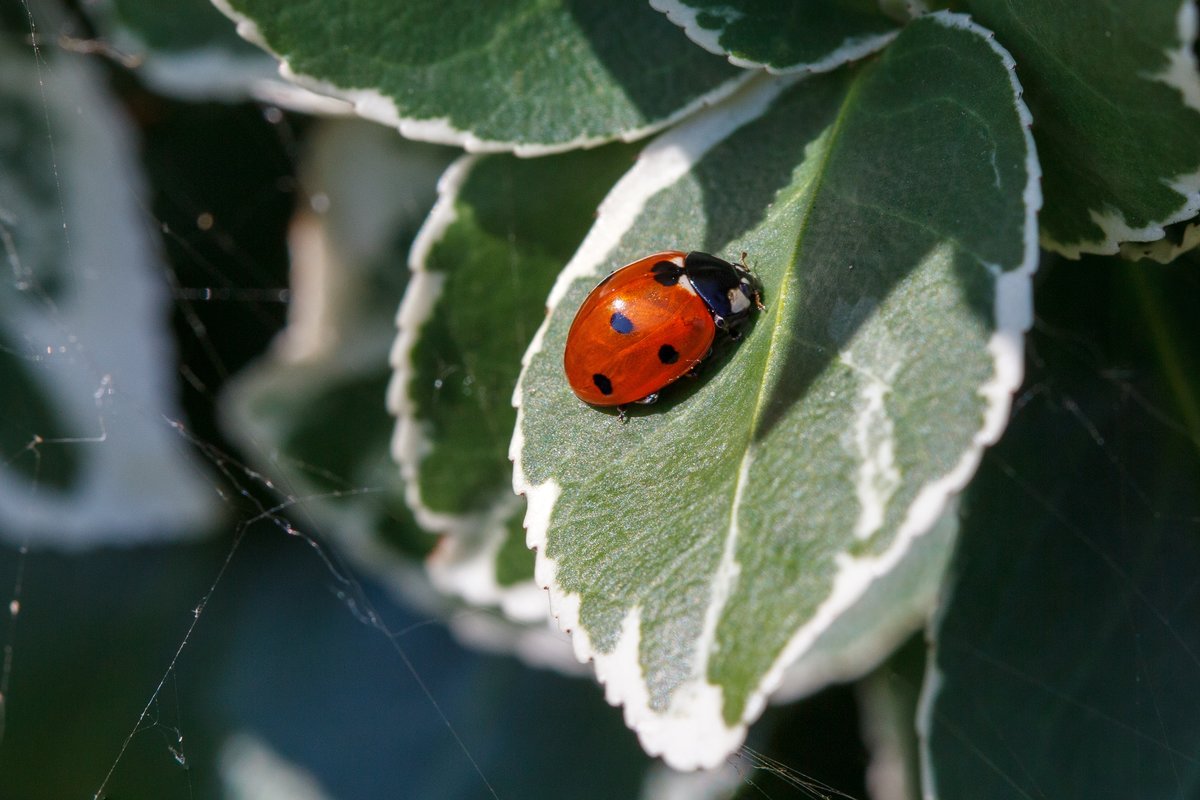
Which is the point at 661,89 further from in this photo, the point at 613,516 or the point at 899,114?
the point at 613,516

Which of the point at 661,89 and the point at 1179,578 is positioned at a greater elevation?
the point at 661,89

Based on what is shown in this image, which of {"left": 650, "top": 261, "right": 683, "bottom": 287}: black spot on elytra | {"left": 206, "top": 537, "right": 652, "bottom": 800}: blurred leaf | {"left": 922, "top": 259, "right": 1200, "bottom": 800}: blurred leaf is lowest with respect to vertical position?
{"left": 206, "top": 537, "right": 652, "bottom": 800}: blurred leaf

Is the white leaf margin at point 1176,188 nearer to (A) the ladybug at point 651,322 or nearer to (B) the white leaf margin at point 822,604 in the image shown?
(B) the white leaf margin at point 822,604

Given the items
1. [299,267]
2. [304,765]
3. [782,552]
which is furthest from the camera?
[299,267]

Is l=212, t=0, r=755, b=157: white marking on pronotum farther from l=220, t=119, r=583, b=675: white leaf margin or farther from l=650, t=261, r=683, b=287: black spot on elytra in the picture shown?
l=220, t=119, r=583, b=675: white leaf margin

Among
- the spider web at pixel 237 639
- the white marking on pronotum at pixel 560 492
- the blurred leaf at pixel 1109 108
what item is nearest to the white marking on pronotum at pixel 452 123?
the white marking on pronotum at pixel 560 492

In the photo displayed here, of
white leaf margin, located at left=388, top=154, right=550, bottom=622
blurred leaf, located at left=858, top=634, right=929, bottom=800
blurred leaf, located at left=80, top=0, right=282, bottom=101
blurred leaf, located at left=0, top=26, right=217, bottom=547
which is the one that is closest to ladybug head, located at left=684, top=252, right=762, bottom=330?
white leaf margin, located at left=388, top=154, right=550, bottom=622

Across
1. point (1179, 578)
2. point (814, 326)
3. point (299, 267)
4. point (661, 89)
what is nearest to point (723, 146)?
point (661, 89)
